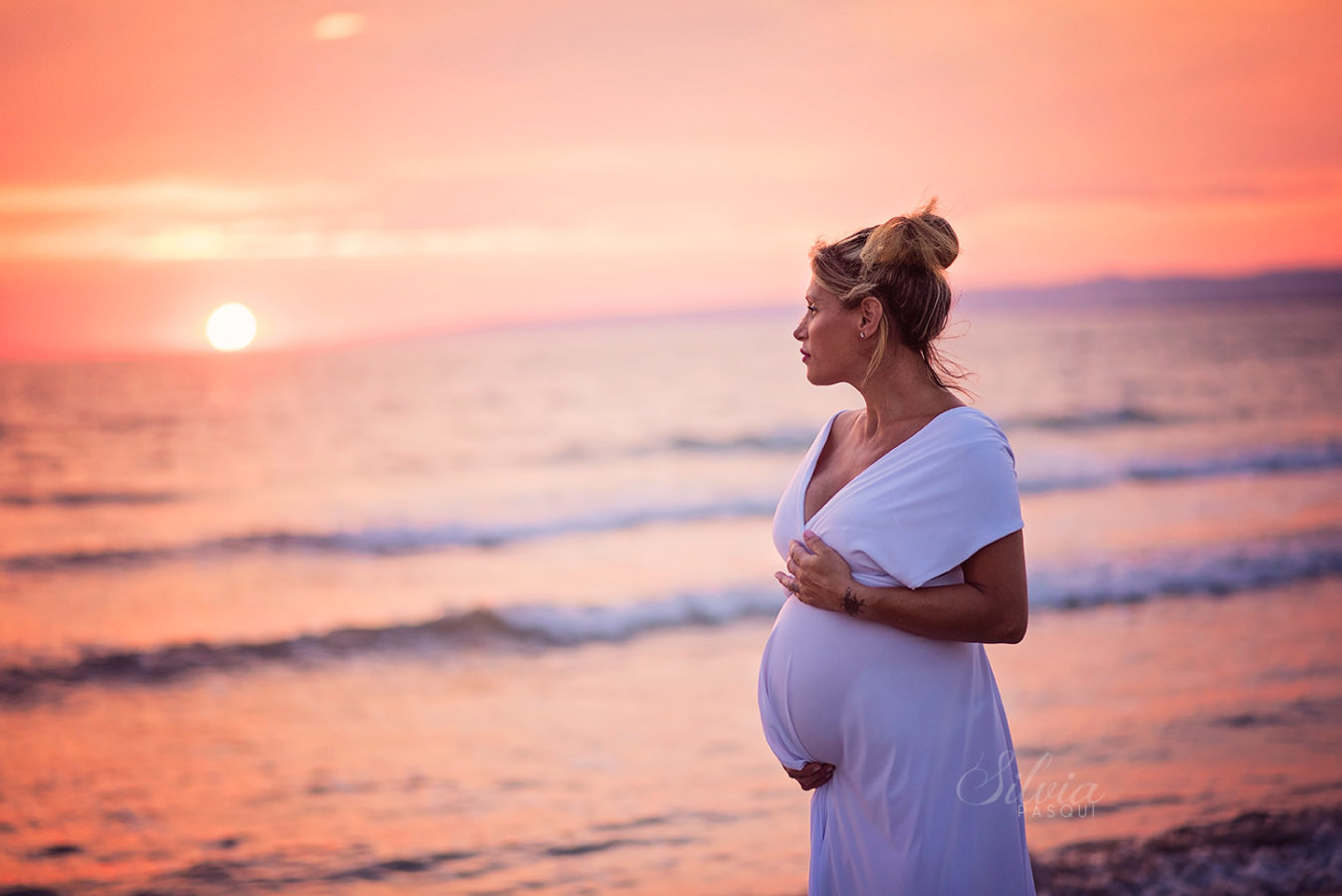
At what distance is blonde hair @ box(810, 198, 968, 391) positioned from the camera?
2.19m

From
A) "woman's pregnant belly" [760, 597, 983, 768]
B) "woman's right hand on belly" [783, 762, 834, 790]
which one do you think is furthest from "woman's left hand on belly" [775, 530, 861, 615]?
"woman's right hand on belly" [783, 762, 834, 790]

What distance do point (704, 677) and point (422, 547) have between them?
7269mm

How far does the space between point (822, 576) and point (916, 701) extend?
366 mm

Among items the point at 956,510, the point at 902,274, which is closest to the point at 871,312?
the point at 902,274

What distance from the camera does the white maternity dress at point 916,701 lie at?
217 centimetres

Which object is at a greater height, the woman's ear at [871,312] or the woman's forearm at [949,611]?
the woman's ear at [871,312]

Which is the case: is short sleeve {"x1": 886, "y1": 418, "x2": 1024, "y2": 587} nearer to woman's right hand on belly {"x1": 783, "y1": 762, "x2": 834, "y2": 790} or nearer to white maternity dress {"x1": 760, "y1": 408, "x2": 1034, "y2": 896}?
white maternity dress {"x1": 760, "y1": 408, "x2": 1034, "y2": 896}

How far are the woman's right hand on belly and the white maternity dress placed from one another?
0.04 meters

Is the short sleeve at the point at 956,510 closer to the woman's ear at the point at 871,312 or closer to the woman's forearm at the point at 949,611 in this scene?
the woman's forearm at the point at 949,611

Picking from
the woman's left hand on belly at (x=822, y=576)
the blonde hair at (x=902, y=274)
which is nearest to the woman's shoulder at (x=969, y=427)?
the blonde hair at (x=902, y=274)

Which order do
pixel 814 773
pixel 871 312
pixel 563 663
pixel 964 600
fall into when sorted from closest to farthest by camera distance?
pixel 964 600 → pixel 871 312 → pixel 814 773 → pixel 563 663

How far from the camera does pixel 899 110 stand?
36.6 ft

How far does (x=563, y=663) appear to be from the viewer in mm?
8719

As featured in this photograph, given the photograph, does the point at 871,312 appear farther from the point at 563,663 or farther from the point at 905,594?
the point at 563,663
